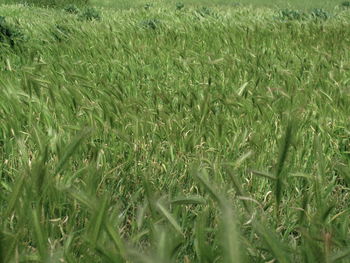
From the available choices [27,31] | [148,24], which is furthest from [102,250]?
[148,24]

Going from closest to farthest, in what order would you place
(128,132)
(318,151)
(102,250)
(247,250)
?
(102,250) → (247,250) → (318,151) → (128,132)

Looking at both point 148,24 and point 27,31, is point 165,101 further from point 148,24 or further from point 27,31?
point 148,24

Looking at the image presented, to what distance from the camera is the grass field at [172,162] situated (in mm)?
696

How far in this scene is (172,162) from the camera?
4.42ft

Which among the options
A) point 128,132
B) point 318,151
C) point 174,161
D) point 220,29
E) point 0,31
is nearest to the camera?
→ point 318,151

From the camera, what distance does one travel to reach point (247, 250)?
80 centimetres

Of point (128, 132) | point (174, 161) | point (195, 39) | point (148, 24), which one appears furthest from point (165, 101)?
point (148, 24)

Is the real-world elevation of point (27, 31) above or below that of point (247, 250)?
below

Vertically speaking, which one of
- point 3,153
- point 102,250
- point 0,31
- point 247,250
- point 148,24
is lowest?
point 148,24

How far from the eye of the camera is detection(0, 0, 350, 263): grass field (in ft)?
2.28

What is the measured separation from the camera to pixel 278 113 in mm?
1848

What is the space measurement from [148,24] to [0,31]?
174 cm

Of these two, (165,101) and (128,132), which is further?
(165,101)

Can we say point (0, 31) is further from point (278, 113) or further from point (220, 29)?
point (278, 113)
